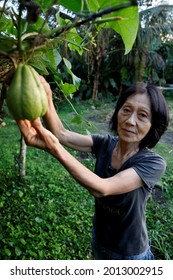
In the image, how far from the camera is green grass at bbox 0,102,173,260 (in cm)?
222

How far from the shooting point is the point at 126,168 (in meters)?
1.22

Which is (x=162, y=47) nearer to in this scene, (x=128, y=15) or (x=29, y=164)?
(x=29, y=164)

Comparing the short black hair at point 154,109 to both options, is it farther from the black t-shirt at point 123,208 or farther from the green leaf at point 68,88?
the green leaf at point 68,88

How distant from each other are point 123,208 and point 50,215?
1.46 metres

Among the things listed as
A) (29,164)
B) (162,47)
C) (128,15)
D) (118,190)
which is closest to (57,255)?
(118,190)

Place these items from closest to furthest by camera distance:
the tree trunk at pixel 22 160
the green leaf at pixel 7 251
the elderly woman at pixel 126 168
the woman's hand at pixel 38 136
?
the woman's hand at pixel 38 136 < the elderly woman at pixel 126 168 < the green leaf at pixel 7 251 < the tree trunk at pixel 22 160

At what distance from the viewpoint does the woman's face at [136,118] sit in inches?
44.2

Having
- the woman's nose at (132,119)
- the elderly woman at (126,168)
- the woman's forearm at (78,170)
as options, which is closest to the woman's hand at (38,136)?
the woman's forearm at (78,170)

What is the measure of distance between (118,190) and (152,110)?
33 centimetres

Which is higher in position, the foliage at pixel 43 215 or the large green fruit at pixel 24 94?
the large green fruit at pixel 24 94

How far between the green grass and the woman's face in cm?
61

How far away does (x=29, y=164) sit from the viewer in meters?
3.69

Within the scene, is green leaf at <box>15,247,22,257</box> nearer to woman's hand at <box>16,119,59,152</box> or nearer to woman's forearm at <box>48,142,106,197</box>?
woman's forearm at <box>48,142,106,197</box>

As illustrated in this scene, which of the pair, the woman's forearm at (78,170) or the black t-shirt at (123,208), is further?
the black t-shirt at (123,208)
